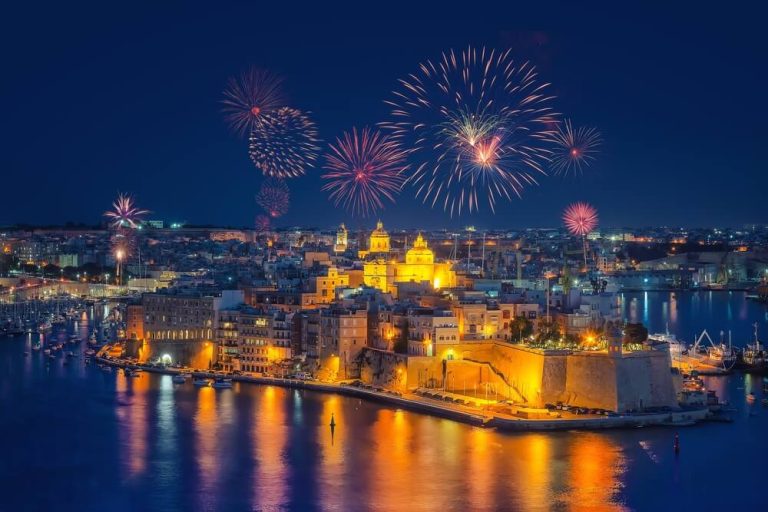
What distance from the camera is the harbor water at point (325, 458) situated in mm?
9547

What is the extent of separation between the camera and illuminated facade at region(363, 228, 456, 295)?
17.4 m

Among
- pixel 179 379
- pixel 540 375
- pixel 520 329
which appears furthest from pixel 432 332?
pixel 179 379

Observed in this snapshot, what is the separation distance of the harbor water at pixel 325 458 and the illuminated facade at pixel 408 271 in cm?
366

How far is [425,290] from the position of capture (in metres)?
16.3

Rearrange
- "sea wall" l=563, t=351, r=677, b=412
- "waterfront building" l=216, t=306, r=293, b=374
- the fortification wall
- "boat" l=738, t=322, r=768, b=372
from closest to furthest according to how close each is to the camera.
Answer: "sea wall" l=563, t=351, r=677, b=412 < the fortification wall < "waterfront building" l=216, t=306, r=293, b=374 < "boat" l=738, t=322, r=768, b=372

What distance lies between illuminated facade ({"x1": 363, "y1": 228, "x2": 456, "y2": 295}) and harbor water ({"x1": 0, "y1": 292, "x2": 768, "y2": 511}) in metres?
3.66

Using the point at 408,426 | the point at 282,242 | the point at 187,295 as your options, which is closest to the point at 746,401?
the point at 408,426

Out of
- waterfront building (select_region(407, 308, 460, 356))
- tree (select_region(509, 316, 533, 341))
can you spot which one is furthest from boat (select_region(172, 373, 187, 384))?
tree (select_region(509, 316, 533, 341))

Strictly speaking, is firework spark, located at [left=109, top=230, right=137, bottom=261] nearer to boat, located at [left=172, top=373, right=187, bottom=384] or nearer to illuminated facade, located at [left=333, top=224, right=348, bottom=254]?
illuminated facade, located at [left=333, top=224, right=348, bottom=254]

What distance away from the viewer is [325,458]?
35.4 feet

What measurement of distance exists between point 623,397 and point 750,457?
1535 millimetres

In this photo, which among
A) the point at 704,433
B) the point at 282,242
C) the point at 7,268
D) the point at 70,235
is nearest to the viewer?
the point at 704,433

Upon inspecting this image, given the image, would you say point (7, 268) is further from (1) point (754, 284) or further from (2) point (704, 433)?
(2) point (704, 433)

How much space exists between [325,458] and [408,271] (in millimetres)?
7106
